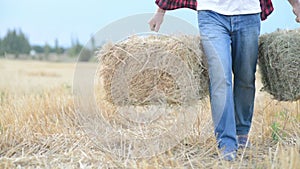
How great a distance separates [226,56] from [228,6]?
0.29 meters

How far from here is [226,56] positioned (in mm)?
2551

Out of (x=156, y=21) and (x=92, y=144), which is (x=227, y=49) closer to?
(x=156, y=21)

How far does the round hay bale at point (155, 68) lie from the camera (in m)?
2.55

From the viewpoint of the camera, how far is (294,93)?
2826 mm

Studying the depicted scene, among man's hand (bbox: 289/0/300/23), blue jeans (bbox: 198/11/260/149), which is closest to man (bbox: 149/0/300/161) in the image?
blue jeans (bbox: 198/11/260/149)

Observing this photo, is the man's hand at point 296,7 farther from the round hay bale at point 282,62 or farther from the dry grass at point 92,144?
the dry grass at point 92,144

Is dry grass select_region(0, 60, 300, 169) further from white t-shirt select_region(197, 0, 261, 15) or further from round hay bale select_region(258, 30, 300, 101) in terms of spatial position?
white t-shirt select_region(197, 0, 261, 15)

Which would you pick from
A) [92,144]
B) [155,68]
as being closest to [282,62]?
[155,68]

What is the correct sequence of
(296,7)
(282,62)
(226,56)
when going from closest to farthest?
(226,56)
(282,62)
(296,7)

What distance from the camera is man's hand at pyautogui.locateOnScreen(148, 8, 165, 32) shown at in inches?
107

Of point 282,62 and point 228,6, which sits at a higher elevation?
point 228,6

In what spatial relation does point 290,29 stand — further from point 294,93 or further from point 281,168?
point 281,168

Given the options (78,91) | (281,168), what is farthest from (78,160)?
(281,168)

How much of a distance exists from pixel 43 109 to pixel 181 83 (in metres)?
1.63
